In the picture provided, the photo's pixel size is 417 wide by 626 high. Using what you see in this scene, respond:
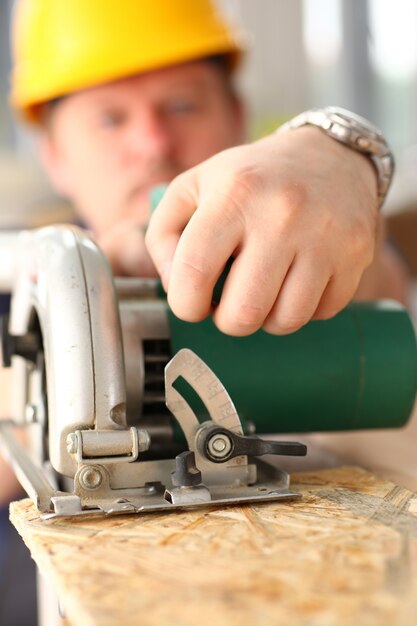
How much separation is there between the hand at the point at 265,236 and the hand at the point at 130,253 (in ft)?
0.82

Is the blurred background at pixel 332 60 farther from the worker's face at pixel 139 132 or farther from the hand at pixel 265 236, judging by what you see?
the hand at pixel 265 236

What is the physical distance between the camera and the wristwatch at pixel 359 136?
81 cm

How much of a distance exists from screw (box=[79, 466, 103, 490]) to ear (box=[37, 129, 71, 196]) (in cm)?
168

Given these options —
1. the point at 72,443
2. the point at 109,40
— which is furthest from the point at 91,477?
the point at 109,40

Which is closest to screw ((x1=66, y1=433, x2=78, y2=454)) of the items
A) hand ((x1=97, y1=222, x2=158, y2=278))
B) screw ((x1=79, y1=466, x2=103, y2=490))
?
screw ((x1=79, y1=466, x2=103, y2=490))

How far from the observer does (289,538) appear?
52 centimetres

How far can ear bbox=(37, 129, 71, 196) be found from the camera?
221 centimetres

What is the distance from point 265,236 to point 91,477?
259 millimetres

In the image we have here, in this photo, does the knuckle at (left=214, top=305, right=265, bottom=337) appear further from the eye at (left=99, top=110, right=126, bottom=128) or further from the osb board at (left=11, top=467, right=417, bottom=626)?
the eye at (left=99, top=110, right=126, bottom=128)

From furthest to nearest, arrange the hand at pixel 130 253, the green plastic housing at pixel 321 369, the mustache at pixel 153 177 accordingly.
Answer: the mustache at pixel 153 177
the hand at pixel 130 253
the green plastic housing at pixel 321 369

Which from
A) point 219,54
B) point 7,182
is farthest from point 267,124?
point 219,54

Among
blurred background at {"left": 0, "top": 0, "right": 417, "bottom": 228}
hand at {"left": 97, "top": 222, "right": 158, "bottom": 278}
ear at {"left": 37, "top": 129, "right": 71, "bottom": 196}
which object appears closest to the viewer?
hand at {"left": 97, "top": 222, "right": 158, "bottom": 278}

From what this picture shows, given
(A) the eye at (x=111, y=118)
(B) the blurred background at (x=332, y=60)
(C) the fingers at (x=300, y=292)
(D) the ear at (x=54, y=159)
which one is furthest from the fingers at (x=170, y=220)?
(B) the blurred background at (x=332, y=60)

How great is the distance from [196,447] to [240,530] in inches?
5.0
